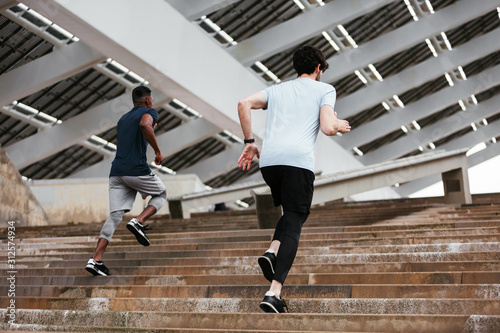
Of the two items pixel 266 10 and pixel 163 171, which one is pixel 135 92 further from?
pixel 163 171

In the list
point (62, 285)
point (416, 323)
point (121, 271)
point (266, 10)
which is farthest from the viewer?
point (266, 10)

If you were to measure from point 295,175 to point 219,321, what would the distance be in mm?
853

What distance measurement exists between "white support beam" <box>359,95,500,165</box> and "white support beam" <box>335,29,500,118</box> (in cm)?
779

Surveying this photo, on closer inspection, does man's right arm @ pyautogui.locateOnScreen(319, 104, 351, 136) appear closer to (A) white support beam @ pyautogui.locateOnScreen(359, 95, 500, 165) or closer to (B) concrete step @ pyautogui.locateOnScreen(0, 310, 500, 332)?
(B) concrete step @ pyautogui.locateOnScreen(0, 310, 500, 332)

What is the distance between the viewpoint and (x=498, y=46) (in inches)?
808

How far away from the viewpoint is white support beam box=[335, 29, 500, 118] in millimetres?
20734

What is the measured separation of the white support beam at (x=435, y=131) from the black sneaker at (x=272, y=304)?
2584 centimetres

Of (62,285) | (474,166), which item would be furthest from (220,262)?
(474,166)

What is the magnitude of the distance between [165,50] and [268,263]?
9455 millimetres

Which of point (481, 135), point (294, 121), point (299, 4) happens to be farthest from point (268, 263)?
point (481, 135)

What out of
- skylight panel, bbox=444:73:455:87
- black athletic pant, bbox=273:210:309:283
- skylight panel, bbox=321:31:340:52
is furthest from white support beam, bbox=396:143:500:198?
black athletic pant, bbox=273:210:309:283

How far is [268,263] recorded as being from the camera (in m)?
3.45

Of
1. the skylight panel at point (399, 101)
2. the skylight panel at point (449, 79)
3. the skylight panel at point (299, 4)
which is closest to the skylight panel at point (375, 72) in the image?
the skylight panel at point (399, 101)

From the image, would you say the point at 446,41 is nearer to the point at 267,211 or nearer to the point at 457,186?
the point at 457,186
